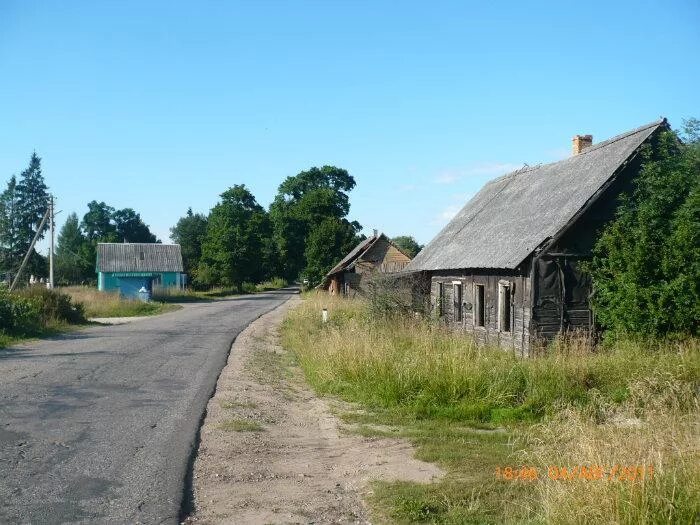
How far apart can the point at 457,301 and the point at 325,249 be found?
123 ft

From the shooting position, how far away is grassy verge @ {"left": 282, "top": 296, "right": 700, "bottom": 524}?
4.80m

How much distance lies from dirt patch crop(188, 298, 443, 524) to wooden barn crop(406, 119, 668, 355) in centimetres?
597

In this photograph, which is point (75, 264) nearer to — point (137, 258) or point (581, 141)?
point (137, 258)

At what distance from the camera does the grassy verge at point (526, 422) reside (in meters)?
4.80

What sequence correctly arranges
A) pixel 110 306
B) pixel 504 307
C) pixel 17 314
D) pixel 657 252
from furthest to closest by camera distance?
pixel 110 306, pixel 17 314, pixel 504 307, pixel 657 252

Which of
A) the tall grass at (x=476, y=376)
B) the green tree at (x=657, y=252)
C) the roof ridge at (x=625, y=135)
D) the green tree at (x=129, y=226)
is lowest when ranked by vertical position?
the tall grass at (x=476, y=376)

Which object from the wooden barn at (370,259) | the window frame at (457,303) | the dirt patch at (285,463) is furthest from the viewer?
the wooden barn at (370,259)

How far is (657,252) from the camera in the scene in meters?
13.0

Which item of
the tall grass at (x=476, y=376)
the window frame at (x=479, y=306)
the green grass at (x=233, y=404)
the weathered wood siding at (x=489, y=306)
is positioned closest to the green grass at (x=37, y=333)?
the green grass at (x=233, y=404)

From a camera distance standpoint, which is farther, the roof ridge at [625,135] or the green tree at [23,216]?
the green tree at [23,216]

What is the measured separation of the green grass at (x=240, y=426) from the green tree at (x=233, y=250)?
56362 millimetres

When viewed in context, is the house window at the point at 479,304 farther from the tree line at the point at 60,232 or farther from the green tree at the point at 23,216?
the green tree at the point at 23,216
